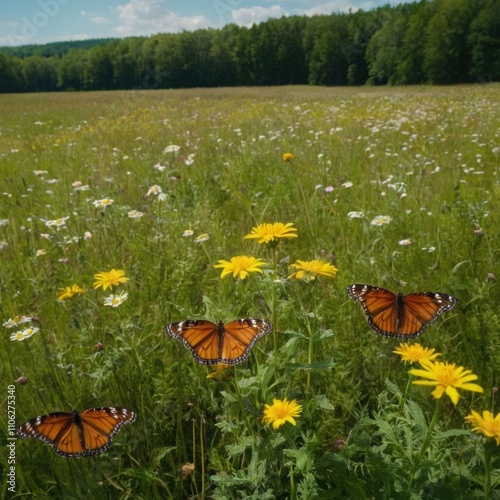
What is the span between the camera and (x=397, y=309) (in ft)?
4.54

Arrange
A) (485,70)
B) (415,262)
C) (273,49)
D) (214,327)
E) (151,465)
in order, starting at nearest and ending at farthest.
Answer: (214,327), (151,465), (415,262), (485,70), (273,49)

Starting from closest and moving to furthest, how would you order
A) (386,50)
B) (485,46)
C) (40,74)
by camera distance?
(485,46), (386,50), (40,74)

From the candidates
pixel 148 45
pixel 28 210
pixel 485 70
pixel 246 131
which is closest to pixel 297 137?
pixel 246 131

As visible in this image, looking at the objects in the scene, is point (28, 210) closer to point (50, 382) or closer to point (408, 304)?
point (50, 382)

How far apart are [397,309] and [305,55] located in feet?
184

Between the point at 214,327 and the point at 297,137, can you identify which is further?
the point at 297,137

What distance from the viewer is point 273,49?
174 feet

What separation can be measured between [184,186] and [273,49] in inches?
2156

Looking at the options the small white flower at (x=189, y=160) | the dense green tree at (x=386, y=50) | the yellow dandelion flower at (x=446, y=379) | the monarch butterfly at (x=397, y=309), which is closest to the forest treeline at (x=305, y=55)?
the dense green tree at (x=386, y=50)

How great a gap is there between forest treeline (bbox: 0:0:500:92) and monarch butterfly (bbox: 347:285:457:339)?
3114cm

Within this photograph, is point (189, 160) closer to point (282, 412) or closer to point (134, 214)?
point (134, 214)

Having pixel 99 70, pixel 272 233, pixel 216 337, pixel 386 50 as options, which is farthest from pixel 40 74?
pixel 216 337

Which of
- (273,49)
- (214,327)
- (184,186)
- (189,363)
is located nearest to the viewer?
(214,327)

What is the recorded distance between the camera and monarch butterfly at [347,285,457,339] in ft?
4.46
